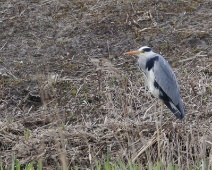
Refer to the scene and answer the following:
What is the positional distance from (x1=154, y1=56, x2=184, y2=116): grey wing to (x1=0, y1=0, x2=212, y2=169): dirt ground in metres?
0.20

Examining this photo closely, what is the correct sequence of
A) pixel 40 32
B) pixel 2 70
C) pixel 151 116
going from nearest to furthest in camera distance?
1. pixel 151 116
2. pixel 2 70
3. pixel 40 32

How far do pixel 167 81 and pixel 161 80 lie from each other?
0.08 metres

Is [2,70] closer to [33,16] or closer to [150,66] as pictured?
[33,16]

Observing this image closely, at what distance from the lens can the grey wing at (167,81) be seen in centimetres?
563

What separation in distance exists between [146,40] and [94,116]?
152 cm

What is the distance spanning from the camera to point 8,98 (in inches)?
246

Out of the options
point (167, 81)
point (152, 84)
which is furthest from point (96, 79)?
point (167, 81)

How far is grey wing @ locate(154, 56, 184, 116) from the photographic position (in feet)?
18.5

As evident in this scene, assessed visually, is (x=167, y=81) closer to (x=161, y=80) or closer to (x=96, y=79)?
(x=161, y=80)

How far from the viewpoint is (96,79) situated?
649 centimetres

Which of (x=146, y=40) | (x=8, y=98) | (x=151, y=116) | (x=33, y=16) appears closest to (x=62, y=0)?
(x=33, y=16)

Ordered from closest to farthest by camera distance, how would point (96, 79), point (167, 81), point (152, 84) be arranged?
point (167, 81), point (152, 84), point (96, 79)

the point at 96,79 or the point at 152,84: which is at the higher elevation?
the point at 152,84

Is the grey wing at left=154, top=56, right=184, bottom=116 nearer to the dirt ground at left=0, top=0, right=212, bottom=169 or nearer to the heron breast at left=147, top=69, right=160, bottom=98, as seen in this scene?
the heron breast at left=147, top=69, right=160, bottom=98
